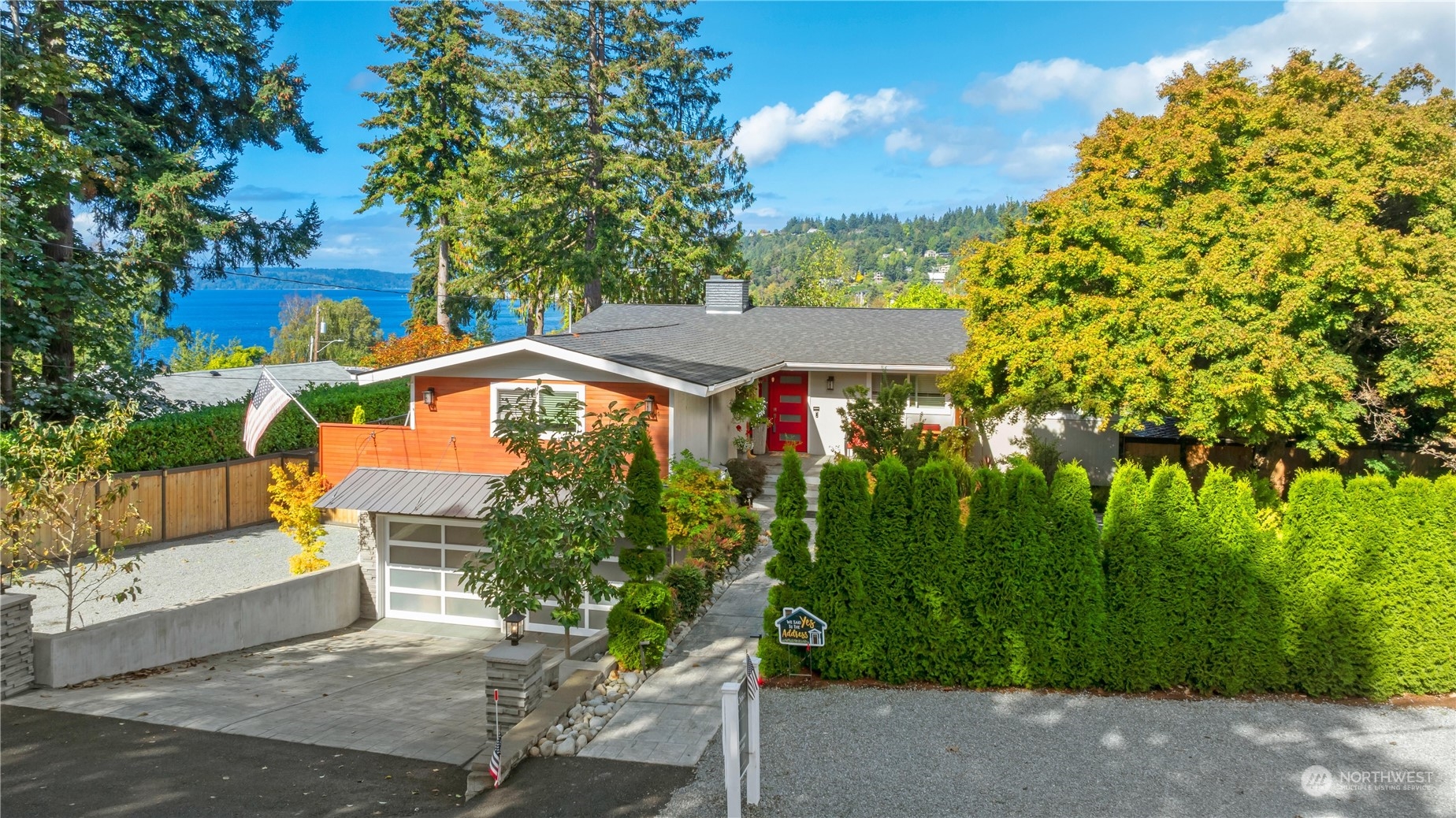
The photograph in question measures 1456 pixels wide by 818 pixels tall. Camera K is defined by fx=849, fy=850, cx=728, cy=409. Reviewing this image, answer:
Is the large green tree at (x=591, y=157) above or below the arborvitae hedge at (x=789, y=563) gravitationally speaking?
above

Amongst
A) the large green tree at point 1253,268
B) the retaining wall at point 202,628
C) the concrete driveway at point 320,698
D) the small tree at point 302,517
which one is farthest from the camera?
the small tree at point 302,517

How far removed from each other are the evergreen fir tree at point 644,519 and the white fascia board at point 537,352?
4.09 meters

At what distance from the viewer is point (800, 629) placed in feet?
29.8

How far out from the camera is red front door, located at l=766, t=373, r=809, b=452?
2328cm

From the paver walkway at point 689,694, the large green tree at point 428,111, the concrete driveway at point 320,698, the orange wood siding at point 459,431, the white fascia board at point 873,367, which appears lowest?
the concrete driveway at point 320,698

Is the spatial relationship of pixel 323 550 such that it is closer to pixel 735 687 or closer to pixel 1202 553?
pixel 735 687

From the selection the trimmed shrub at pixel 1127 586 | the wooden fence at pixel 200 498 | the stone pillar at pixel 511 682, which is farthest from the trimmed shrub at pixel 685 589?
the wooden fence at pixel 200 498

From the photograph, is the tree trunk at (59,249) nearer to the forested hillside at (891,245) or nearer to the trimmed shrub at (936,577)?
the trimmed shrub at (936,577)

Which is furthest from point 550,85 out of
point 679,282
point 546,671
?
point 546,671

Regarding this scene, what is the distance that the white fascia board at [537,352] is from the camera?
14.4 m

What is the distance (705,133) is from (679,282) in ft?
22.1

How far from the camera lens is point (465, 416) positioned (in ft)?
51.2

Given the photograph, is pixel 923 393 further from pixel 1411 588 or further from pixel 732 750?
pixel 732 750

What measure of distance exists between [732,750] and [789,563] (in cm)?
322
